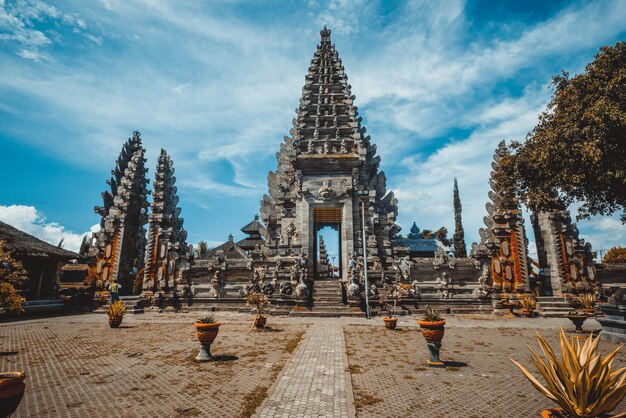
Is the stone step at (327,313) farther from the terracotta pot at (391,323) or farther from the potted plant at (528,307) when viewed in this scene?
the potted plant at (528,307)

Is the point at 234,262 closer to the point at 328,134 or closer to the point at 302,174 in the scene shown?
the point at 302,174

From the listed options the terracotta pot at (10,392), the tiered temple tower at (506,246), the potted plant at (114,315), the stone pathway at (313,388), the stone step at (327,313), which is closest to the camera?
the terracotta pot at (10,392)

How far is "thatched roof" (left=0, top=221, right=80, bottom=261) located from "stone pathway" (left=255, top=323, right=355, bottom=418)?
20883mm

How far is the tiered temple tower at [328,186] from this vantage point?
74.6ft

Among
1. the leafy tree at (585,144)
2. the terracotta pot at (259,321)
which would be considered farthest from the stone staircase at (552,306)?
the terracotta pot at (259,321)

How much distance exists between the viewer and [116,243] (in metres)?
24.4

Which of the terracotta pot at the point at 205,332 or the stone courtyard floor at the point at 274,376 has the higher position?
the terracotta pot at the point at 205,332

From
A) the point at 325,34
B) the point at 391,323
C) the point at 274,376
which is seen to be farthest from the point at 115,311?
the point at 325,34

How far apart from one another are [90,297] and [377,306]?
67.1 feet

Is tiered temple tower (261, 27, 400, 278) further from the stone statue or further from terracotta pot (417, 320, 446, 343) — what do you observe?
terracotta pot (417, 320, 446, 343)

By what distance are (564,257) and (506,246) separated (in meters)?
3.31

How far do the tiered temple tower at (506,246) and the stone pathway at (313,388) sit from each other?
52.0 ft

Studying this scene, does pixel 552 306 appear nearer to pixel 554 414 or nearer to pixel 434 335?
pixel 434 335

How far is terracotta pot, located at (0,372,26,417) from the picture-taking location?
3.35 metres
